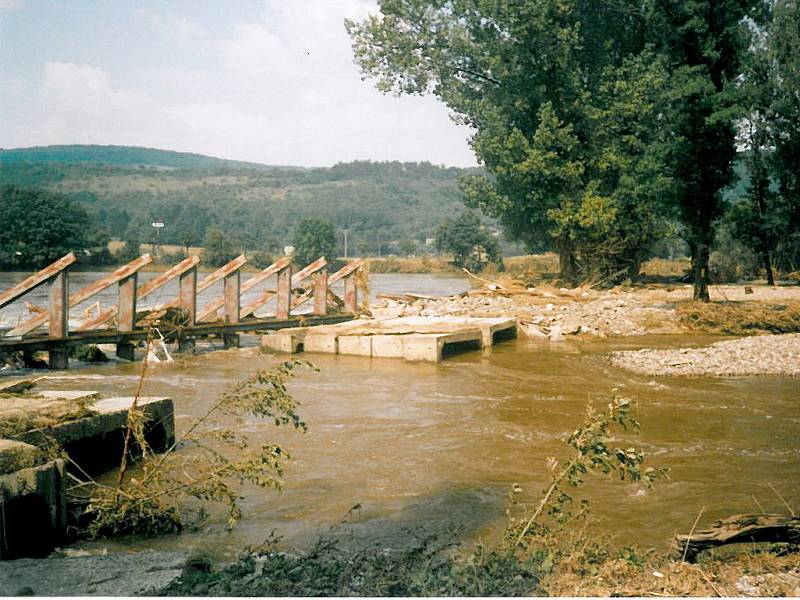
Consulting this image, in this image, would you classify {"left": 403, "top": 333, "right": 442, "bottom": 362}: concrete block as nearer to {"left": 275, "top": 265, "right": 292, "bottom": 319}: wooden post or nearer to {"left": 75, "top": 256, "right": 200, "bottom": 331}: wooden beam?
{"left": 75, "top": 256, "right": 200, "bottom": 331}: wooden beam

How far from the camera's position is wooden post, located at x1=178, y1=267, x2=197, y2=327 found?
16.4 metres

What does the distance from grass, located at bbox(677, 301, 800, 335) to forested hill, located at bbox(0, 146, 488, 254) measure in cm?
1169

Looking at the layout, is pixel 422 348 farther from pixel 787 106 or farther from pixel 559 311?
pixel 787 106

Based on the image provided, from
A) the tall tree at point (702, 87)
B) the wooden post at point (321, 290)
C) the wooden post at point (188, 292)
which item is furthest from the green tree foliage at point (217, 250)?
the tall tree at point (702, 87)

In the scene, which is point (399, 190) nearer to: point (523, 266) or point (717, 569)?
point (523, 266)

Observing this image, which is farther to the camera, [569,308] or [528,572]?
[569,308]

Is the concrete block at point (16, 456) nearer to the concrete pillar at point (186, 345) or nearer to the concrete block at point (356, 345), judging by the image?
the concrete block at point (356, 345)

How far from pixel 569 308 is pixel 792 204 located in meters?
9.50

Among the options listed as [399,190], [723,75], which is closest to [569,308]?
[723,75]

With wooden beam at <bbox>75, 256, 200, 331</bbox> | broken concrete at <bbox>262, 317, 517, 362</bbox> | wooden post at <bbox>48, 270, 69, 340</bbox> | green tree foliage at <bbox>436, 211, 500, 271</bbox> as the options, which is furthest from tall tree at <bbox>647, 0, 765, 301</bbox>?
green tree foliage at <bbox>436, 211, 500, 271</bbox>

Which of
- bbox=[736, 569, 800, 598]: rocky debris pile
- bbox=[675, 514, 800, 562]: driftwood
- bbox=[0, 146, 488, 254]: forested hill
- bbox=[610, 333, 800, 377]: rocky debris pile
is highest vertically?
bbox=[0, 146, 488, 254]: forested hill

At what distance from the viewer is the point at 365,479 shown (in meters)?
6.64

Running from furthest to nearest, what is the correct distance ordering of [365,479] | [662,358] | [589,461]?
[662,358], [365,479], [589,461]

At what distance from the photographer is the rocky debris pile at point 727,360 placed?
1215 centimetres
